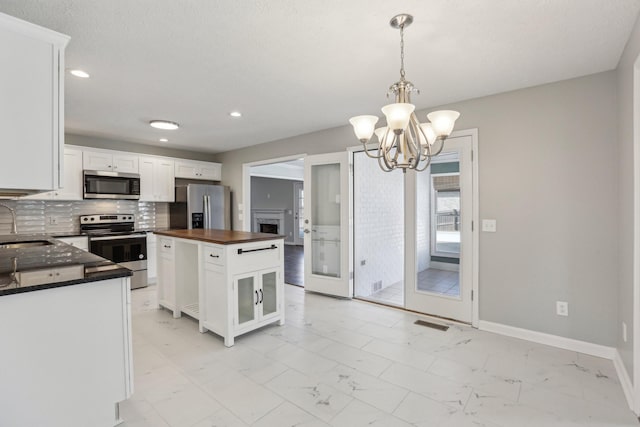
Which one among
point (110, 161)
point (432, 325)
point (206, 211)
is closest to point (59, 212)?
point (110, 161)

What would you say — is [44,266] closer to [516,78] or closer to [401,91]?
[401,91]

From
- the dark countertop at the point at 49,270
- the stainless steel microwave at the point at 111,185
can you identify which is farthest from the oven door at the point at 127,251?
the dark countertop at the point at 49,270

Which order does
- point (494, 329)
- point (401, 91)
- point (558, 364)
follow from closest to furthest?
point (401, 91)
point (558, 364)
point (494, 329)

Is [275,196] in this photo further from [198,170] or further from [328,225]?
[328,225]

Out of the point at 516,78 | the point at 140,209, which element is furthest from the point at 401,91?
the point at 140,209

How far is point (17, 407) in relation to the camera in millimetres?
1418

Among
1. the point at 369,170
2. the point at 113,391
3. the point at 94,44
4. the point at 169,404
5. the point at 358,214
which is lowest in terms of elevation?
the point at 169,404

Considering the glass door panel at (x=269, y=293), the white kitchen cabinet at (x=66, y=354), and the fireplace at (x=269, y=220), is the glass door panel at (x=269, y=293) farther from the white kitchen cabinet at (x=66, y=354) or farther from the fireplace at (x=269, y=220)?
the fireplace at (x=269, y=220)

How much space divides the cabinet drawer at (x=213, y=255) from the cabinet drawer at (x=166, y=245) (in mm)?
742

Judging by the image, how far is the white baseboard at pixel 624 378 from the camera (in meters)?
1.94

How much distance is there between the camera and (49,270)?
168cm

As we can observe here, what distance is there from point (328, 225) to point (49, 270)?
3.16m

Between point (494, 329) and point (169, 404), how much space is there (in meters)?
2.84

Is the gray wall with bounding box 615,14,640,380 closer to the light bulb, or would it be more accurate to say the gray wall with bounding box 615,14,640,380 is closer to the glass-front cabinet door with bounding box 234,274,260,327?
the light bulb
